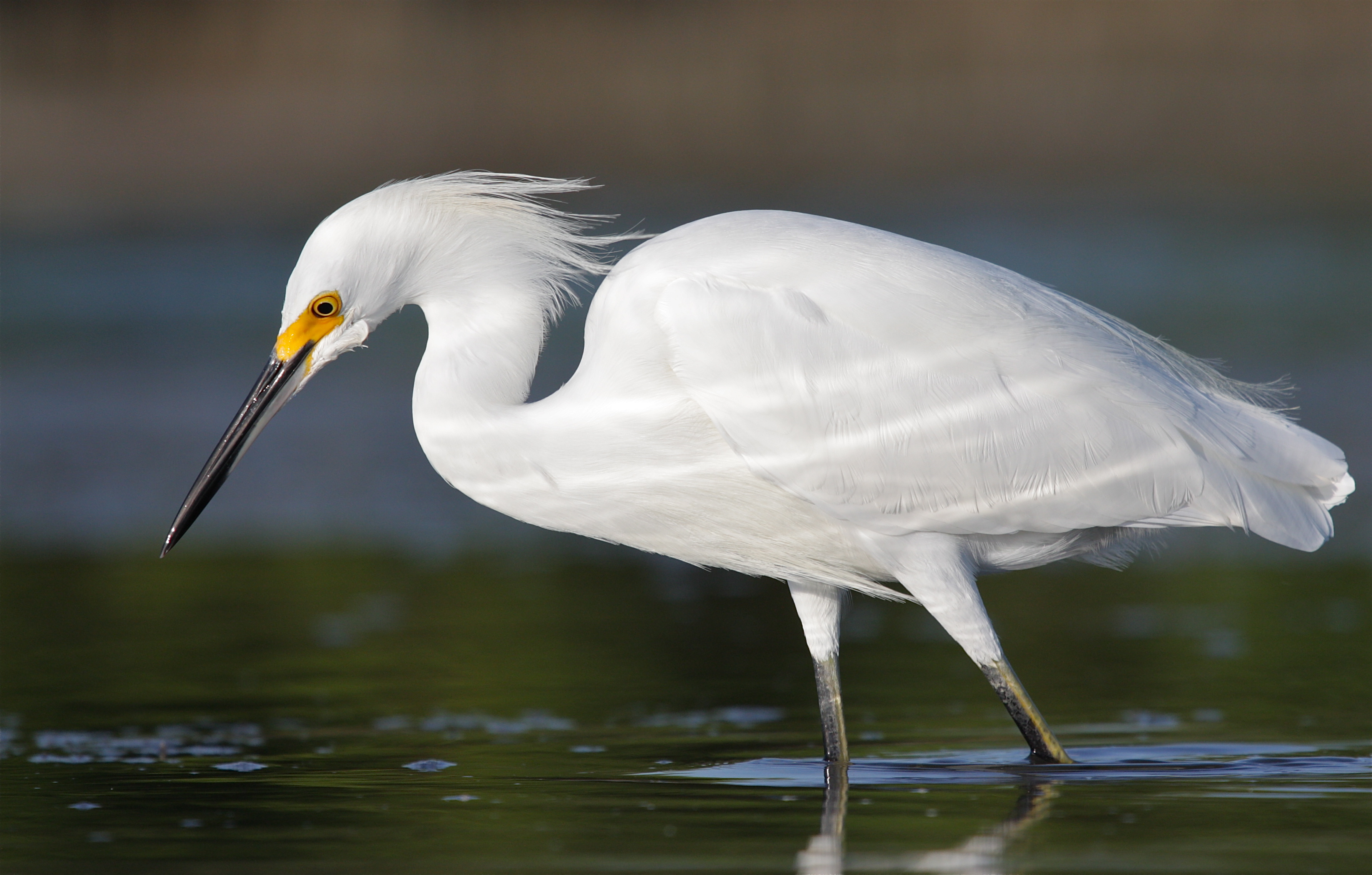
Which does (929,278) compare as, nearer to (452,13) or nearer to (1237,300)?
(1237,300)

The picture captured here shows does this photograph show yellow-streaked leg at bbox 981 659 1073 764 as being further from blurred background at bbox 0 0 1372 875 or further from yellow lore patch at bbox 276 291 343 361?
yellow lore patch at bbox 276 291 343 361

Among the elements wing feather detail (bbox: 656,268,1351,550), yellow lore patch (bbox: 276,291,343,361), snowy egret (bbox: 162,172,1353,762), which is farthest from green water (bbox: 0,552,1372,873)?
yellow lore patch (bbox: 276,291,343,361)

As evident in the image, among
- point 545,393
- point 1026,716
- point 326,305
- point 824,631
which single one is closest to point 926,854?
point 1026,716

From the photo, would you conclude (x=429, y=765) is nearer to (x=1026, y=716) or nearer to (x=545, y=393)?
(x=1026, y=716)

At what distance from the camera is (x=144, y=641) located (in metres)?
6.76

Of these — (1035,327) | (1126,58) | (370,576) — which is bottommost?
(370,576)

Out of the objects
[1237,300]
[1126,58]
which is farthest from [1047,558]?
[1126,58]

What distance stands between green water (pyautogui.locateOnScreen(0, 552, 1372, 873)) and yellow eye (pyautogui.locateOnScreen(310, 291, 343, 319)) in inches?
46.6

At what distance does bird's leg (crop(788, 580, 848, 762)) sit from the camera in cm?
498

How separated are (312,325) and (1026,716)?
2109mm

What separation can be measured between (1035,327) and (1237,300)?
35.2ft

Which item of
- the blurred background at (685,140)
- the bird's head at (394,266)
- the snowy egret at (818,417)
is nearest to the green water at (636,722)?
the snowy egret at (818,417)

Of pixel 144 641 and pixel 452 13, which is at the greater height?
pixel 452 13

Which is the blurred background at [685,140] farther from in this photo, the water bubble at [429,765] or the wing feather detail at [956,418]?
the wing feather detail at [956,418]
